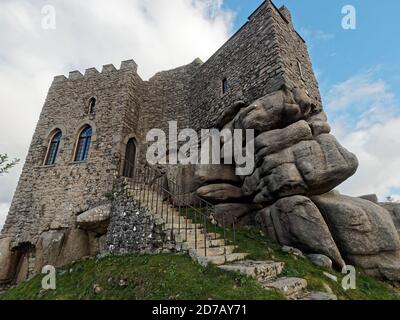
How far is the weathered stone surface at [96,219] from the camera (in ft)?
30.6

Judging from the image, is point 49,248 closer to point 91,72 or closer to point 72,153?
point 72,153

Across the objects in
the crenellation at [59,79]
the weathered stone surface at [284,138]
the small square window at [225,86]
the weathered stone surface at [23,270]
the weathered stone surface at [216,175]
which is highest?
the crenellation at [59,79]

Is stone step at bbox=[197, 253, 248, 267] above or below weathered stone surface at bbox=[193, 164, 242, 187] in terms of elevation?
below

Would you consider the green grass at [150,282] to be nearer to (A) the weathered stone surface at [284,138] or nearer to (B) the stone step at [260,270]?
(B) the stone step at [260,270]

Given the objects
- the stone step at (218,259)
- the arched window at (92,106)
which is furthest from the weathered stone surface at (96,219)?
the arched window at (92,106)

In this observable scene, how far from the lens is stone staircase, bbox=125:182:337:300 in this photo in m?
4.02

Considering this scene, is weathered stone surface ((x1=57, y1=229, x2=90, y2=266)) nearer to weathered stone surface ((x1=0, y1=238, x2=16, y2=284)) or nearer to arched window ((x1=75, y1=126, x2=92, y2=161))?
weathered stone surface ((x1=0, y1=238, x2=16, y2=284))

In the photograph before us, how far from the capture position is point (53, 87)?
14570 millimetres

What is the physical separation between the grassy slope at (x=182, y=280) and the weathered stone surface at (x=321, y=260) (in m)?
0.22

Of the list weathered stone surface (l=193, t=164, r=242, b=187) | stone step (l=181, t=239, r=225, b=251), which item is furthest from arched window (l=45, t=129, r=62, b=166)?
stone step (l=181, t=239, r=225, b=251)

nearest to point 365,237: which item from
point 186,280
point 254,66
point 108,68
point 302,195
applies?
point 302,195

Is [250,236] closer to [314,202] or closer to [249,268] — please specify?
[314,202]

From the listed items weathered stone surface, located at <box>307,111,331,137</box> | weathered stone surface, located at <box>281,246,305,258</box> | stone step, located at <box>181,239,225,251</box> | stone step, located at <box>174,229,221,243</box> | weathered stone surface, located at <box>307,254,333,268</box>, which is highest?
weathered stone surface, located at <box>307,111,331,137</box>

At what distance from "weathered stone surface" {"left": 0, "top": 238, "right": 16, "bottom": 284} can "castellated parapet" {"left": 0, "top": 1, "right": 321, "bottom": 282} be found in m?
0.04
